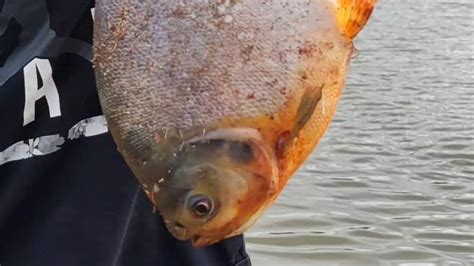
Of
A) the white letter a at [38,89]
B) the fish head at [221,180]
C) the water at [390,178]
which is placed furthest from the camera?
the water at [390,178]

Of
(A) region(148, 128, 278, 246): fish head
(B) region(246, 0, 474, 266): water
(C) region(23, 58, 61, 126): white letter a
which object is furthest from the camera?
(B) region(246, 0, 474, 266): water

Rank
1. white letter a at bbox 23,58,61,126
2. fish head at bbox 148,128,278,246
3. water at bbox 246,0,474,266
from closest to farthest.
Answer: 1. fish head at bbox 148,128,278,246
2. white letter a at bbox 23,58,61,126
3. water at bbox 246,0,474,266

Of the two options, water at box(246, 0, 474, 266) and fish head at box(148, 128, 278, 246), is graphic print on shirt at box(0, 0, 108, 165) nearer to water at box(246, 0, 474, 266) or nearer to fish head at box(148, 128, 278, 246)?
fish head at box(148, 128, 278, 246)

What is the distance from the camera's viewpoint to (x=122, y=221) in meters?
1.95

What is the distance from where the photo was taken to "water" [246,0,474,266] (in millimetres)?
5430

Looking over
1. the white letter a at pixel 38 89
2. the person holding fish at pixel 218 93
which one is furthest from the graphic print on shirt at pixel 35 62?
the person holding fish at pixel 218 93

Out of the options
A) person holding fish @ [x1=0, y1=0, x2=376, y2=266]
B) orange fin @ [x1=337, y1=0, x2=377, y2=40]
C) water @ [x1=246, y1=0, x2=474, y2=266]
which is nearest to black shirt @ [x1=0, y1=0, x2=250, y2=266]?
person holding fish @ [x1=0, y1=0, x2=376, y2=266]

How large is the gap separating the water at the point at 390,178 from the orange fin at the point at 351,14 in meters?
2.72

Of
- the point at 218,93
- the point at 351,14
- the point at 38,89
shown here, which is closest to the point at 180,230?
the point at 218,93

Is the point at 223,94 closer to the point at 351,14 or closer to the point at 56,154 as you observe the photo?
the point at 351,14

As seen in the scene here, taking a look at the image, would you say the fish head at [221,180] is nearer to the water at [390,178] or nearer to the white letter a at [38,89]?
the white letter a at [38,89]

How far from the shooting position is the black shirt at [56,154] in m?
1.88

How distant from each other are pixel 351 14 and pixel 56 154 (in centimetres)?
85

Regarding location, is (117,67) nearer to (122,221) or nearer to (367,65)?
(122,221)
